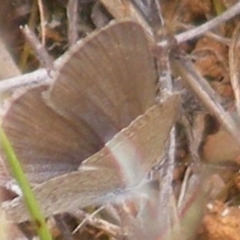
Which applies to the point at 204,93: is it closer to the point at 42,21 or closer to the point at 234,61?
the point at 234,61

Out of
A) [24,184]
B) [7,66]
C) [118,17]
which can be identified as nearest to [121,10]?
[118,17]

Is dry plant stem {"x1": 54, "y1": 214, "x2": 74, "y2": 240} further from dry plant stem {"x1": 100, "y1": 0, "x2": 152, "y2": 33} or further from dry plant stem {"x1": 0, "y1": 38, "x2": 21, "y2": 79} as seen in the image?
dry plant stem {"x1": 100, "y1": 0, "x2": 152, "y2": 33}

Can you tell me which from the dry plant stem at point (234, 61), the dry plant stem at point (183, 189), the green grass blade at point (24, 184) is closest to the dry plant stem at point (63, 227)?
the dry plant stem at point (183, 189)

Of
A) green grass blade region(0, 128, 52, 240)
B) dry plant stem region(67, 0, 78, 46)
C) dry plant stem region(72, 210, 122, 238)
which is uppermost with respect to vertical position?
dry plant stem region(67, 0, 78, 46)

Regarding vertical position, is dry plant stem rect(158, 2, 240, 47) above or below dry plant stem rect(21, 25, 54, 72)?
below

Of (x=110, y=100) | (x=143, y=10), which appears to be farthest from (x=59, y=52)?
(x=110, y=100)

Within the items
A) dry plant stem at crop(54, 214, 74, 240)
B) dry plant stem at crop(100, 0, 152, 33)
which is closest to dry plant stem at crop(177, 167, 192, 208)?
dry plant stem at crop(54, 214, 74, 240)

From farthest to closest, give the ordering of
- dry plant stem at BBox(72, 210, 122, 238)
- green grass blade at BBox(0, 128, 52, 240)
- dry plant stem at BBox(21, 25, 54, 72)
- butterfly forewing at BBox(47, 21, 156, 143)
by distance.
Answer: dry plant stem at BBox(72, 210, 122, 238), dry plant stem at BBox(21, 25, 54, 72), butterfly forewing at BBox(47, 21, 156, 143), green grass blade at BBox(0, 128, 52, 240)

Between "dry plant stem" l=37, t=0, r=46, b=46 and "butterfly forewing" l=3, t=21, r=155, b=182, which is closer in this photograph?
"butterfly forewing" l=3, t=21, r=155, b=182
